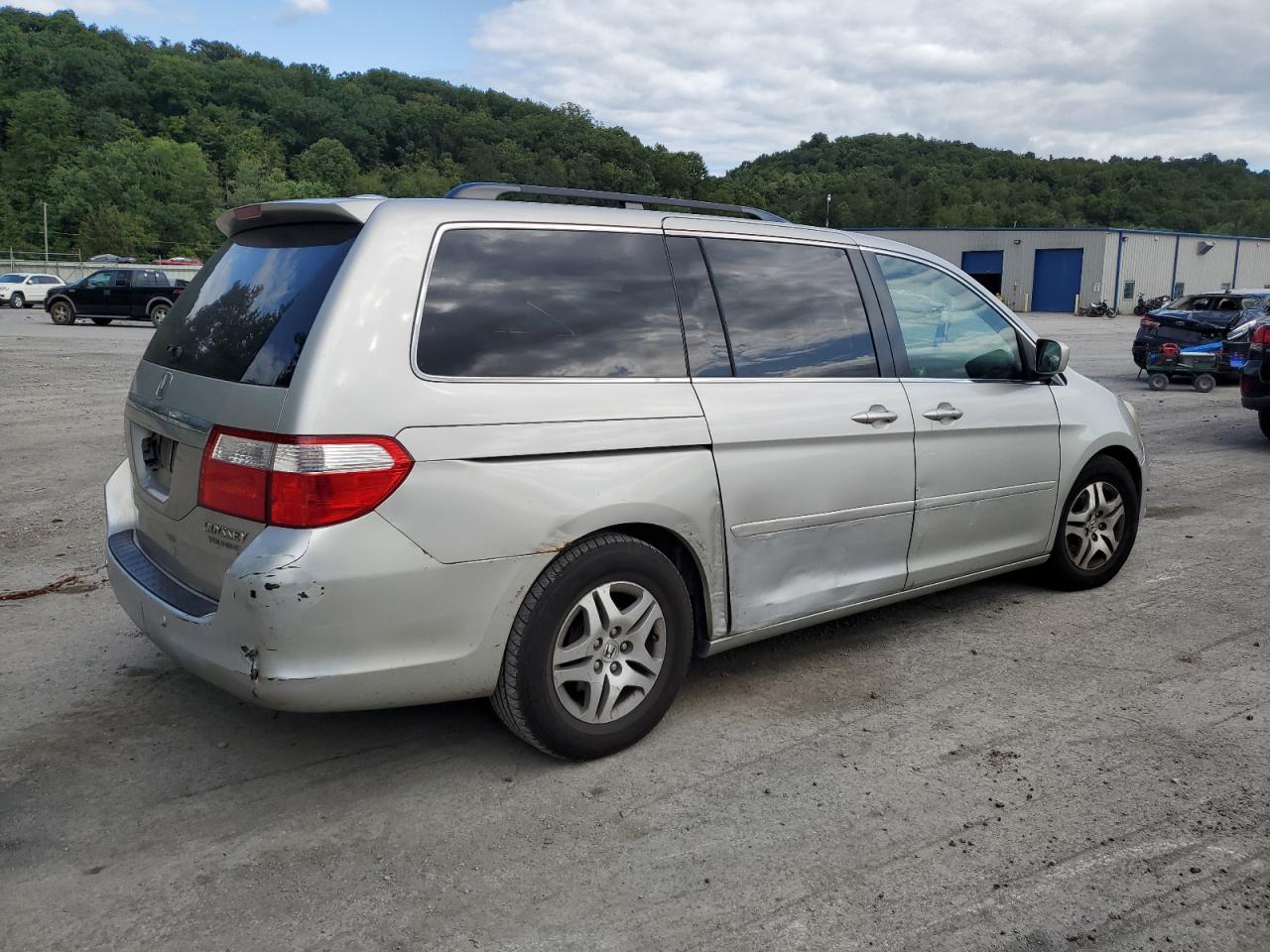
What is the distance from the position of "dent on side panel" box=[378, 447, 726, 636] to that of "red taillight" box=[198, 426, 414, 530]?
0.07m

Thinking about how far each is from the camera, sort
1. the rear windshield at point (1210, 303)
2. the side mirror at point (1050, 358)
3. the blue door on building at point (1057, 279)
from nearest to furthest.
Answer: the side mirror at point (1050, 358), the rear windshield at point (1210, 303), the blue door on building at point (1057, 279)

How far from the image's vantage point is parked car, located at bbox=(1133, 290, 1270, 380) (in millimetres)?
16562

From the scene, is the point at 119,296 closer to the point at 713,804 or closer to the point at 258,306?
the point at 258,306

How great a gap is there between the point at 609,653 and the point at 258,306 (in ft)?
5.26

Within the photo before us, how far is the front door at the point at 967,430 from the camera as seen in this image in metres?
4.39

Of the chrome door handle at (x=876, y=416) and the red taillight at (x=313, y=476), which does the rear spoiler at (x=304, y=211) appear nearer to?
the red taillight at (x=313, y=476)

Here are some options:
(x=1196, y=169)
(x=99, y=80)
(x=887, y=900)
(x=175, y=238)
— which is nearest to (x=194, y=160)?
(x=175, y=238)

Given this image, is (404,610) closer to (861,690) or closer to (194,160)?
(861,690)

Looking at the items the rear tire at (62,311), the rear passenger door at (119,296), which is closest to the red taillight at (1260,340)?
the rear passenger door at (119,296)

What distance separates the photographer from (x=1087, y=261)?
58094mm

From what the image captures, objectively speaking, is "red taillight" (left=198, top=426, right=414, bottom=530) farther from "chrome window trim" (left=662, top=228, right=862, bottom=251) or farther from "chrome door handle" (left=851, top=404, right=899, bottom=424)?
"chrome door handle" (left=851, top=404, right=899, bottom=424)

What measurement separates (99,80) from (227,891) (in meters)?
123

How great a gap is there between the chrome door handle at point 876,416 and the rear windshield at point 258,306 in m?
2.05

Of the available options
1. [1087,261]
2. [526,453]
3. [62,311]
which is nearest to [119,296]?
[62,311]
